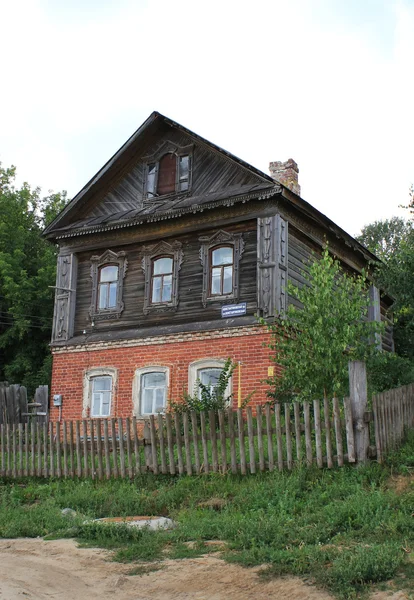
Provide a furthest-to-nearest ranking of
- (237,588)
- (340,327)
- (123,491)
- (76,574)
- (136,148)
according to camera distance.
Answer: (136,148), (340,327), (123,491), (76,574), (237,588)

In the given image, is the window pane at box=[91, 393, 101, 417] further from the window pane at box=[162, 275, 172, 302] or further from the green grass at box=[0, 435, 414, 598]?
the green grass at box=[0, 435, 414, 598]

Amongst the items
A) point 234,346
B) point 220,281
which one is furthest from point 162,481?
point 220,281

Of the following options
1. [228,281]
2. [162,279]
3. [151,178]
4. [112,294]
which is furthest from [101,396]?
[151,178]

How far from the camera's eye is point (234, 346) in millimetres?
16922

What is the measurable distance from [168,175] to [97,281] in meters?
3.66

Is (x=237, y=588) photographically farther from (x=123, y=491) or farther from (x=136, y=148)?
(x=136, y=148)

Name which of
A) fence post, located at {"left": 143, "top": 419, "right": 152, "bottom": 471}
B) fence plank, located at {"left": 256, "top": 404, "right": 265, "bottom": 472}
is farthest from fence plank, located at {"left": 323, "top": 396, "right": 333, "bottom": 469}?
fence post, located at {"left": 143, "top": 419, "right": 152, "bottom": 471}

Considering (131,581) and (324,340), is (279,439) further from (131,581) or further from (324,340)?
(131,581)

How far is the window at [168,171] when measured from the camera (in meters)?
19.5

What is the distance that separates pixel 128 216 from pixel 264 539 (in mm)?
13611

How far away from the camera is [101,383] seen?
19156 millimetres

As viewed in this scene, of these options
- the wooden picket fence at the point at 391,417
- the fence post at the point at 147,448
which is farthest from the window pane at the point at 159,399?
the wooden picket fence at the point at 391,417

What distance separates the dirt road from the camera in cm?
590

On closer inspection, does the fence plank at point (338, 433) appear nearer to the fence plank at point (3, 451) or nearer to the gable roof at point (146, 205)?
the fence plank at point (3, 451)
